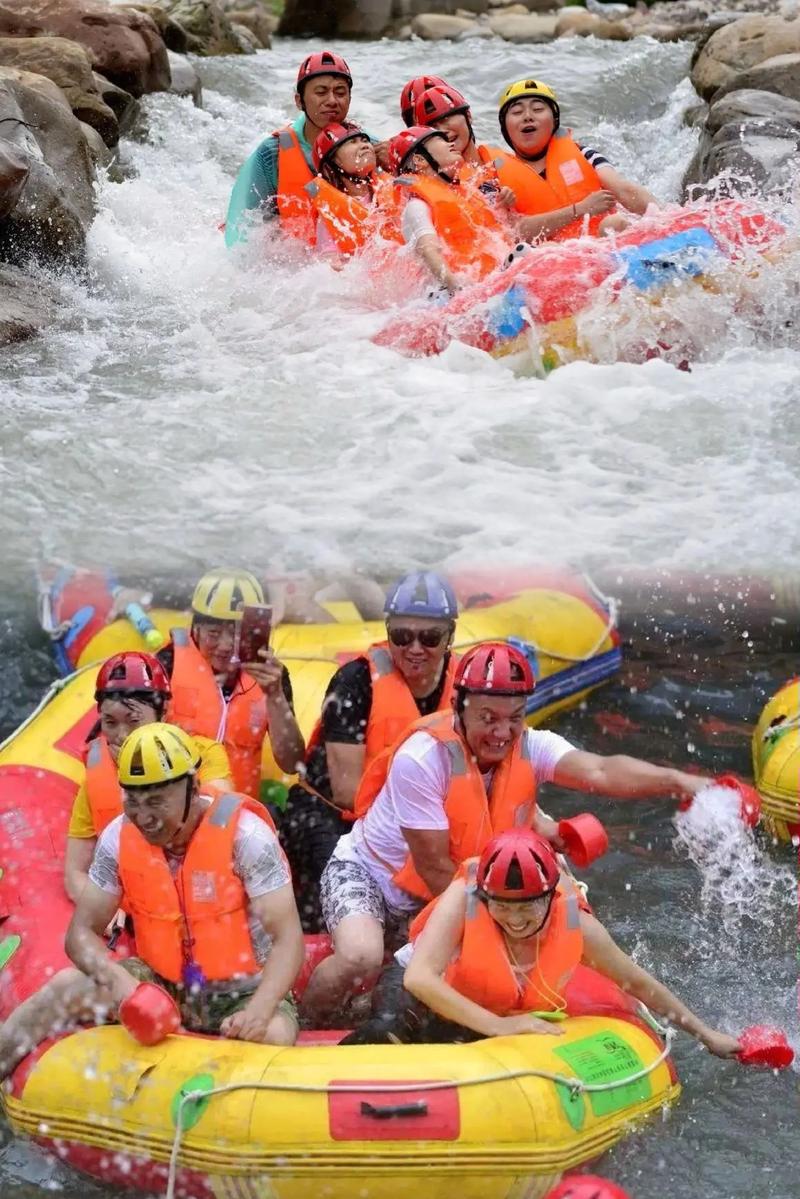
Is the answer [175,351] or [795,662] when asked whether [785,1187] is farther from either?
[175,351]

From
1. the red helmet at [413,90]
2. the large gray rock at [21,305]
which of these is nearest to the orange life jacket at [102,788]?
the large gray rock at [21,305]

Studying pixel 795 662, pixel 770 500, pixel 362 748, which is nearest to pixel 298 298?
pixel 770 500

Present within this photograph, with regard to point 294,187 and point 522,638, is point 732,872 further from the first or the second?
point 294,187

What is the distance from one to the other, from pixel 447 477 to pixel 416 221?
1.79 meters

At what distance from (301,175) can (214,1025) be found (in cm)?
672

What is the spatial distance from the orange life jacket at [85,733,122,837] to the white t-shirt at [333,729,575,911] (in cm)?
71

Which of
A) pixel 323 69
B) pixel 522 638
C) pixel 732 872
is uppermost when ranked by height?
pixel 323 69

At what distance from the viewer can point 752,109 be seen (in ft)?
40.2

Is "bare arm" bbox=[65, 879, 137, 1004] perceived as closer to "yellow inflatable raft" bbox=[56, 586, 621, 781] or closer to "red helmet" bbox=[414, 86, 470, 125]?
"yellow inflatable raft" bbox=[56, 586, 621, 781]

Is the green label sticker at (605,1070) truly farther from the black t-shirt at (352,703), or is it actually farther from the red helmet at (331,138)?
the red helmet at (331,138)

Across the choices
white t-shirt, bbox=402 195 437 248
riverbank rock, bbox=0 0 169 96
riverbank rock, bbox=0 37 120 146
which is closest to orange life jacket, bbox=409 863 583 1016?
white t-shirt, bbox=402 195 437 248

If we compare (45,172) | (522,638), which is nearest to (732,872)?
(522,638)

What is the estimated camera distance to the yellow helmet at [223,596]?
5805mm

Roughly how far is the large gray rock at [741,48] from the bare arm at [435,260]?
5528mm
